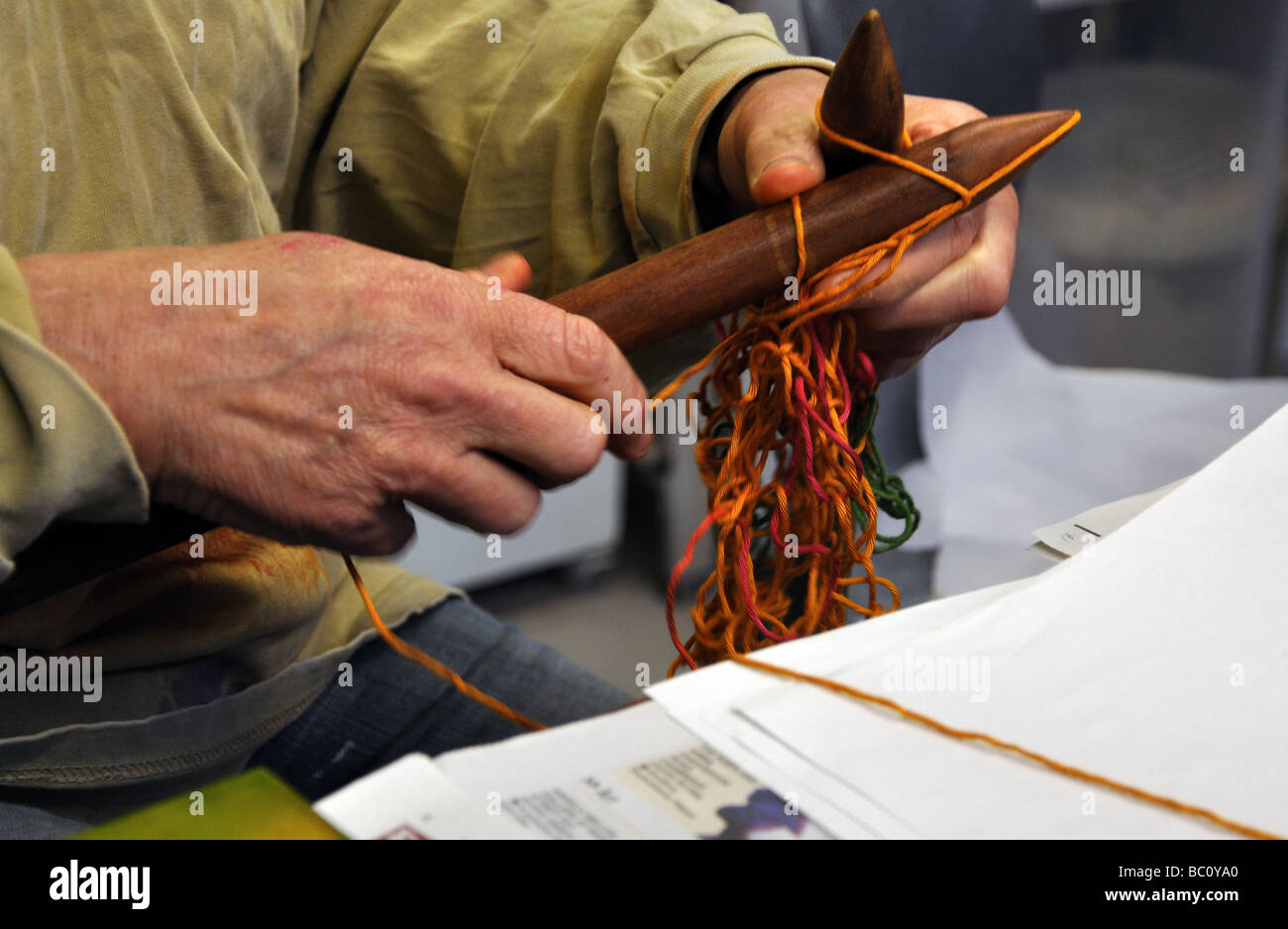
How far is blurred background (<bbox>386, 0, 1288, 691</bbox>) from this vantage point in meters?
1.04

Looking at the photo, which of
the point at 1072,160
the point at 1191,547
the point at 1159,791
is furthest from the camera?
the point at 1072,160

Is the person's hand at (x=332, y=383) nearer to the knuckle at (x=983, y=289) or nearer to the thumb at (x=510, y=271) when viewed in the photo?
the thumb at (x=510, y=271)

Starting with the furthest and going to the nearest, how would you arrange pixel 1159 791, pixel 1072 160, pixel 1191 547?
pixel 1072 160
pixel 1191 547
pixel 1159 791

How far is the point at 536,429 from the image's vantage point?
0.41 metres

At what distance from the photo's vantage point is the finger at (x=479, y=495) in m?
0.41

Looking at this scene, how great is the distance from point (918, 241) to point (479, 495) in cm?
23

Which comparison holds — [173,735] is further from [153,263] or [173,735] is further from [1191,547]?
[1191,547]

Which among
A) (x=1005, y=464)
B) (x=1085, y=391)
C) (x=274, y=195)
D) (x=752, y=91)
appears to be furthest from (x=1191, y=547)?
(x=1085, y=391)

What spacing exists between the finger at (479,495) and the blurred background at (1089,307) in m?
0.58

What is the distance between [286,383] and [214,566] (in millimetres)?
185

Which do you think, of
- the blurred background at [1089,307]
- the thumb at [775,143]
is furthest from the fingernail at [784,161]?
the blurred background at [1089,307]

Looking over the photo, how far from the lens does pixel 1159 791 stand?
1.10ft

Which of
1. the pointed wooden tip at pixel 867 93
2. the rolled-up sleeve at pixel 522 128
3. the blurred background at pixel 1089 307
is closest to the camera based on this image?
the pointed wooden tip at pixel 867 93

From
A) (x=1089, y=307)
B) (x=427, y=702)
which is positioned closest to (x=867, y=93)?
(x=427, y=702)
